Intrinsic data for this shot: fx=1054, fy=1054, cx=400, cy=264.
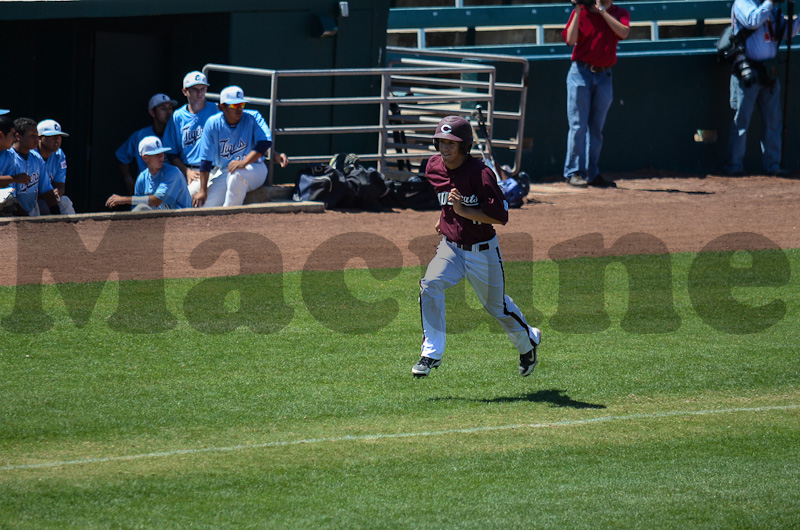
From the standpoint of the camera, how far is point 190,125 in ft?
41.6

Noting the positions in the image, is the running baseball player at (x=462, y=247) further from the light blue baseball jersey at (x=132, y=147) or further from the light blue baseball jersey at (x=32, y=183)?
the light blue baseball jersey at (x=132, y=147)

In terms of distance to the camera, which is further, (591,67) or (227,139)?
(591,67)

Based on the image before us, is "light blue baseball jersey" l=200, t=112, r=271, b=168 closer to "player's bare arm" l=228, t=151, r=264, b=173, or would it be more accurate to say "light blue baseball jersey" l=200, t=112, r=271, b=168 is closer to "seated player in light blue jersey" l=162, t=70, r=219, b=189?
"player's bare arm" l=228, t=151, r=264, b=173

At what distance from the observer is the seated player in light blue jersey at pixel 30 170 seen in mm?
10898

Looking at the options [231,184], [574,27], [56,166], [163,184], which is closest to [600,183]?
[574,27]

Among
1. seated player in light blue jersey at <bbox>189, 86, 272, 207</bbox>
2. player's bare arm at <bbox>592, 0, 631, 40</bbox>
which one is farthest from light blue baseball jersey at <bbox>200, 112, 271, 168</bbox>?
player's bare arm at <bbox>592, 0, 631, 40</bbox>

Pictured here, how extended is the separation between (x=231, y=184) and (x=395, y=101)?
2613 mm

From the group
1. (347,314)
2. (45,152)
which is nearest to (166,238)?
(45,152)

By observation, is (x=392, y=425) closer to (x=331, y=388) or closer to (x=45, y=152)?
(x=331, y=388)

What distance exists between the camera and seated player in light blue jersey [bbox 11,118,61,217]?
1090cm

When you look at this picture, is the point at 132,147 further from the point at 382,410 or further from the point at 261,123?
the point at 382,410

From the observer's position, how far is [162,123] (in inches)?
511

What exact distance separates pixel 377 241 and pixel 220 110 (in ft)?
9.58

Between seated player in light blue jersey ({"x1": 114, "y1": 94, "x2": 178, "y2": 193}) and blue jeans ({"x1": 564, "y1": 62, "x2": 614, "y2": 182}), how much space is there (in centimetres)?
564
